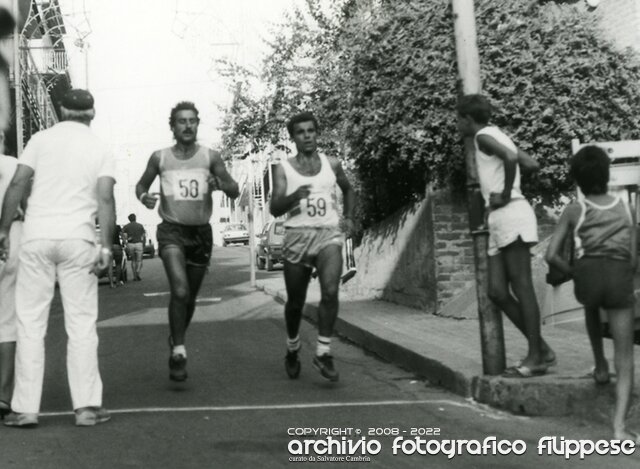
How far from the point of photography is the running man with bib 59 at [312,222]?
725cm

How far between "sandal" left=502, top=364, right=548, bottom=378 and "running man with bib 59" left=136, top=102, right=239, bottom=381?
2.26 metres

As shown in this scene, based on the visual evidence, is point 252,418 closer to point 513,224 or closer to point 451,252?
point 513,224

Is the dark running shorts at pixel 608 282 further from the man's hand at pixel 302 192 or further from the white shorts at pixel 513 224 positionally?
the man's hand at pixel 302 192

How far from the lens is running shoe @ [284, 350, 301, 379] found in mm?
7586

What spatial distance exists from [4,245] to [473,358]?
3441 millimetres

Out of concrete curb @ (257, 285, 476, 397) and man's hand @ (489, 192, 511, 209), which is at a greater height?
man's hand @ (489, 192, 511, 209)

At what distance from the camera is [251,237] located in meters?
22.4

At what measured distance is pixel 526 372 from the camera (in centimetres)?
636

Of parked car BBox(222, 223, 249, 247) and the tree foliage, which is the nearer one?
the tree foliage

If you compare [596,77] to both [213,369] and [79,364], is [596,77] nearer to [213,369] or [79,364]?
[213,369]

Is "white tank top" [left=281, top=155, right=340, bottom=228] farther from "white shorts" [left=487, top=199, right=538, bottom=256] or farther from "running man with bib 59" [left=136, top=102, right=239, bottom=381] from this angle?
"white shorts" [left=487, top=199, right=538, bottom=256]

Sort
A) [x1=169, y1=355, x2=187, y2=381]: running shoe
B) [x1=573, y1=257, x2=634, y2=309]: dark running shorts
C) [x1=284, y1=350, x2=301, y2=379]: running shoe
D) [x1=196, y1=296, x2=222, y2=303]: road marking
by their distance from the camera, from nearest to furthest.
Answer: [x1=573, y1=257, x2=634, y2=309]: dark running shorts → [x1=169, y1=355, x2=187, y2=381]: running shoe → [x1=284, y1=350, x2=301, y2=379]: running shoe → [x1=196, y1=296, x2=222, y2=303]: road marking

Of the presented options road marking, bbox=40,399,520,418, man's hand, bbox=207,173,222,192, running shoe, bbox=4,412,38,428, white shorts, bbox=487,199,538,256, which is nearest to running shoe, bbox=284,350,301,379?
road marking, bbox=40,399,520,418

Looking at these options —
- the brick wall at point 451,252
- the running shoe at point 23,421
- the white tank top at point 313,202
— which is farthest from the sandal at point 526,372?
the brick wall at point 451,252
